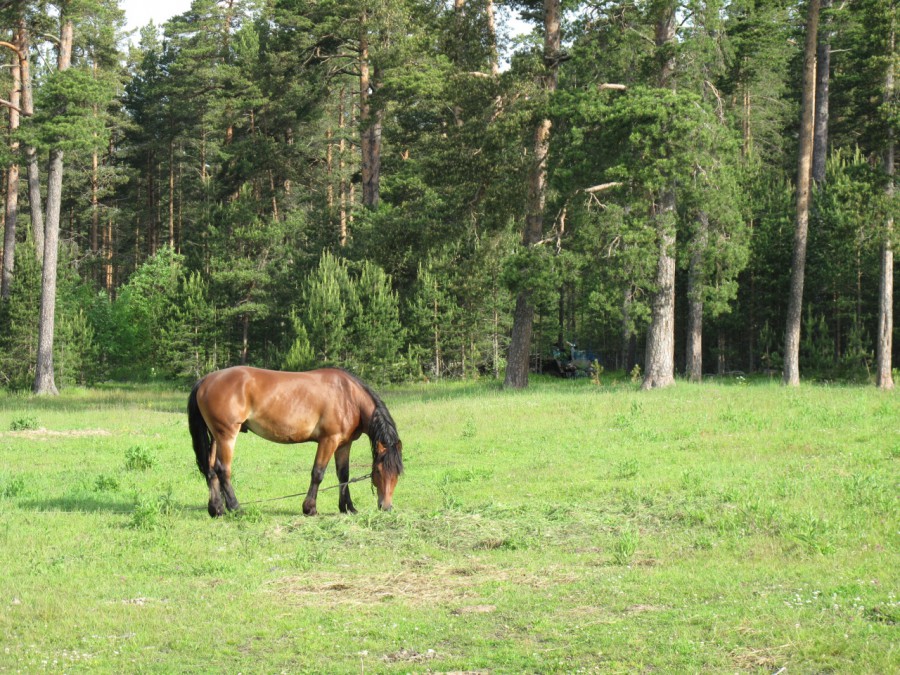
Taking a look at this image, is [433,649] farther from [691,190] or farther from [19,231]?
[19,231]

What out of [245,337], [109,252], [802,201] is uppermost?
[109,252]

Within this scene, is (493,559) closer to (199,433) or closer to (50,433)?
(199,433)

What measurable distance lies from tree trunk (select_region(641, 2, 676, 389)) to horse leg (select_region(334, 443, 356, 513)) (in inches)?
602

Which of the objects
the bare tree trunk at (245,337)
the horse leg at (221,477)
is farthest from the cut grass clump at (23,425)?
the bare tree trunk at (245,337)

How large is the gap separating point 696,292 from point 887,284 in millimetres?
5174

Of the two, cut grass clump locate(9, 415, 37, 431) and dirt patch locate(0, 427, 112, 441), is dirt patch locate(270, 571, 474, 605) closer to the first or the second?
dirt patch locate(0, 427, 112, 441)

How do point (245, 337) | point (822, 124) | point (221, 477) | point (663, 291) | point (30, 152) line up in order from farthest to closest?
point (245, 337), point (822, 124), point (30, 152), point (663, 291), point (221, 477)

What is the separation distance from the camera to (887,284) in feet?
85.0

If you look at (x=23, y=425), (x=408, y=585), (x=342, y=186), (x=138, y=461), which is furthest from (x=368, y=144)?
(x=408, y=585)

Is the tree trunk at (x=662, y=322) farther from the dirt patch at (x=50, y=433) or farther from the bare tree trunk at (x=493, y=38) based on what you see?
the dirt patch at (x=50, y=433)

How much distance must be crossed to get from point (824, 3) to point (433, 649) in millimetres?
32229

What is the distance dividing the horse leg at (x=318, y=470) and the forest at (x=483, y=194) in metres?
14.8

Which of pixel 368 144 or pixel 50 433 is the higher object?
pixel 368 144

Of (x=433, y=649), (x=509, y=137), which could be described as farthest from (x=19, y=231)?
(x=433, y=649)
